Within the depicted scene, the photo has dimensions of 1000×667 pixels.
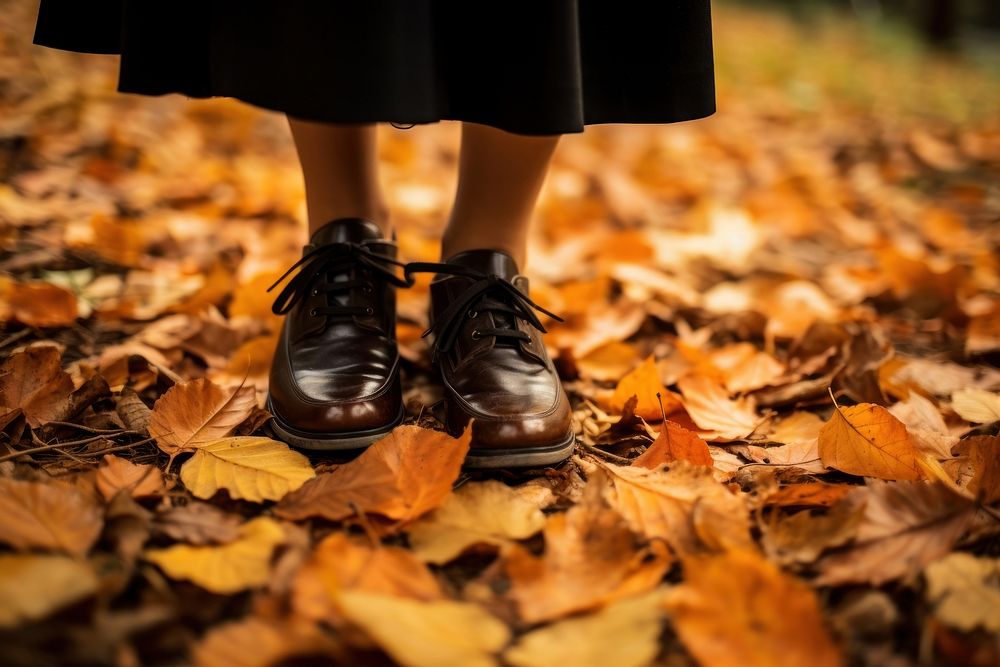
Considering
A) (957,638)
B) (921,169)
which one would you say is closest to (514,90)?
(957,638)

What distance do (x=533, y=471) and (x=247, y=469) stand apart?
338 mm

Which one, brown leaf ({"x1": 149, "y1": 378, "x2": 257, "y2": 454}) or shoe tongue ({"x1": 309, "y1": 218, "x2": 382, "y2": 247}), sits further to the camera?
shoe tongue ({"x1": 309, "y1": 218, "x2": 382, "y2": 247})

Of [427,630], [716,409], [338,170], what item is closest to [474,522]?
[427,630]

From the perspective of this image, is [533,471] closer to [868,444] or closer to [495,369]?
[495,369]

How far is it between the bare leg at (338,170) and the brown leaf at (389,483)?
1.47 ft

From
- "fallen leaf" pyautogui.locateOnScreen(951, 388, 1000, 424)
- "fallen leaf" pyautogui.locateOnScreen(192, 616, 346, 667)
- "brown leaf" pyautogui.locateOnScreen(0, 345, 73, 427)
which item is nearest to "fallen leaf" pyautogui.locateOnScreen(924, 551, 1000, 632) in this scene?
"fallen leaf" pyautogui.locateOnScreen(951, 388, 1000, 424)

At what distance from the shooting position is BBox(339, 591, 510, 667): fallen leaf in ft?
1.58

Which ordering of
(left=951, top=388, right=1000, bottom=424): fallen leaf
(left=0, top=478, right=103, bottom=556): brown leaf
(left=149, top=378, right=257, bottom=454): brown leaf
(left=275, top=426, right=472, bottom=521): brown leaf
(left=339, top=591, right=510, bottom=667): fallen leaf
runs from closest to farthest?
(left=339, top=591, right=510, bottom=667): fallen leaf → (left=0, top=478, right=103, bottom=556): brown leaf → (left=275, top=426, right=472, bottom=521): brown leaf → (left=149, top=378, right=257, bottom=454): brown leaf → (left=951, top=388, right=1000, bottom=424): fallen leaf

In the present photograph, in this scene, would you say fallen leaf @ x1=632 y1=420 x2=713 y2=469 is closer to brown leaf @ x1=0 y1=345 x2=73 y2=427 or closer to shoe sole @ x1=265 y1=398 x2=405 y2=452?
shoe sole @ x1=265 y1=398 x2=405 y2=452

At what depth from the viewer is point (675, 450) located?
32.3 inches

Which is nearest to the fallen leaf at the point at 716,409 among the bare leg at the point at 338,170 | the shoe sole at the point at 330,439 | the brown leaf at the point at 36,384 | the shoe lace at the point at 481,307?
the shoe lace at the point at 481,307

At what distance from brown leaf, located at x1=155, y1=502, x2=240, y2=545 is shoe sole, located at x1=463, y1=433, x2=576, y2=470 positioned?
0.27 m

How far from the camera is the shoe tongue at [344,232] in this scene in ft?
3.32

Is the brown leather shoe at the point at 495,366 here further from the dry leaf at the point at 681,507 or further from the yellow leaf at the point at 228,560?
the yellow leaf at the point at 228,560
